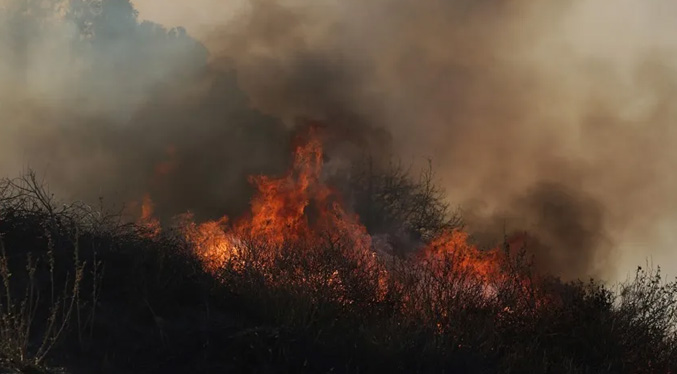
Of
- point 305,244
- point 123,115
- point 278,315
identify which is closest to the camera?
point 278,315

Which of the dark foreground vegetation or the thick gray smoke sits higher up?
the thick gray smoke

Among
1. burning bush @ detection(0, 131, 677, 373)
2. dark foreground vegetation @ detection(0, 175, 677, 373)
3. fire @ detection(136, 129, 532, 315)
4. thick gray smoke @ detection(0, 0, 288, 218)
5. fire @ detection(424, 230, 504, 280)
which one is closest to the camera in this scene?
dark foreground vegetation @ detection(0, 175, 677, 373)

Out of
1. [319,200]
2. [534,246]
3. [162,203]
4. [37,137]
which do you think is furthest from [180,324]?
Result: [534,246]

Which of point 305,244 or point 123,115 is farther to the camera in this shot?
point 123,115

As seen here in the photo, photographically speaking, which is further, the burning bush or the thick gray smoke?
the thick gray smoke

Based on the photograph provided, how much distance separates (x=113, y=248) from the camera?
412 inches

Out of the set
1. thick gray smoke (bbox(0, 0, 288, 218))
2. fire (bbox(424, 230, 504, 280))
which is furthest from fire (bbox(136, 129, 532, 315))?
thick gray smoke (bbox(0, 0, 288, 218))

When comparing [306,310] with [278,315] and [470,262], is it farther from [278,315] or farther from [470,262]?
[470,262]

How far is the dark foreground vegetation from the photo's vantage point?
8.10 metres

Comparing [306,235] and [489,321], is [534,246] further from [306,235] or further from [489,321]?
[489,321]

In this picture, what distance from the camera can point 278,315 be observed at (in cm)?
922

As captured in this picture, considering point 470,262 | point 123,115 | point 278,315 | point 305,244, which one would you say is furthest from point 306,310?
point 123,115

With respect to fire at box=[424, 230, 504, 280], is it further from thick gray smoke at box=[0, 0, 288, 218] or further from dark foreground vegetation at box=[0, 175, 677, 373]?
thick gray smoke at box=[0, 0, 288, 218]

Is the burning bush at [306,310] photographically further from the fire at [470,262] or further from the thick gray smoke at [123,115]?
the thick gray smoke at [123,115]
